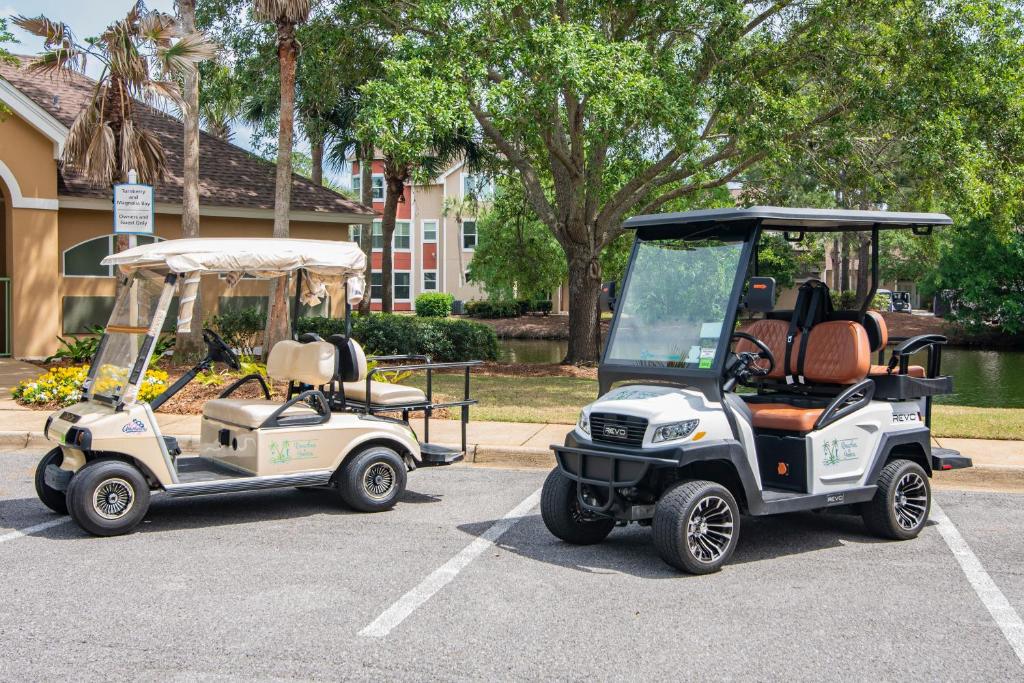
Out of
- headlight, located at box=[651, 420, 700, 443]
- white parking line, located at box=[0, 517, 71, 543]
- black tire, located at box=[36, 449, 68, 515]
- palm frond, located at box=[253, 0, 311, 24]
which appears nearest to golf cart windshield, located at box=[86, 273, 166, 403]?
black tire, located at box=[36, 449, 68, 515]

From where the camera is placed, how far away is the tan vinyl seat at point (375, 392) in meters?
8.45

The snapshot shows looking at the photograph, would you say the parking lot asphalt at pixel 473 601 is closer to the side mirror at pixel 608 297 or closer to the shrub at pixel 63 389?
the side mirror at pixel 608 297

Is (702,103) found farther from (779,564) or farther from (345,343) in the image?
(779,564)

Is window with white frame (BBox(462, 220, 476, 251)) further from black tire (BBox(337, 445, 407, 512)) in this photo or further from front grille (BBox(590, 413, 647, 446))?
front grille (BBox(590, 413, 647, 446))

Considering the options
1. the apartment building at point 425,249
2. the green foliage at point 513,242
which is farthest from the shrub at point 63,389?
the apartment building at point 425,249

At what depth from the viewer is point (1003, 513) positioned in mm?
8414

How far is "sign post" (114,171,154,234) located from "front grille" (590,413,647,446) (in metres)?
7.06

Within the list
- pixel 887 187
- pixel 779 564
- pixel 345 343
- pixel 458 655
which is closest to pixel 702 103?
pixel 887 187

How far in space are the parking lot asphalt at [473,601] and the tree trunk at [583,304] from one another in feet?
43.1

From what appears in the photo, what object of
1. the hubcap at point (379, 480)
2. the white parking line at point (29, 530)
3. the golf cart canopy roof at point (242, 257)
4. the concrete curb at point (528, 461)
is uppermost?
the golf cart canopy roof at point (242, 257)

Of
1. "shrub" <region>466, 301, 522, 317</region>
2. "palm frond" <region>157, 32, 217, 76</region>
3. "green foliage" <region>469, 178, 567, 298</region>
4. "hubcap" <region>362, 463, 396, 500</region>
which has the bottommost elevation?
"hubcap" <region>362, 463, 396, 500</region>

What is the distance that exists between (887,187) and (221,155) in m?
15.1

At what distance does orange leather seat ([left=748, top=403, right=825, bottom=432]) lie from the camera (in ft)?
23.0

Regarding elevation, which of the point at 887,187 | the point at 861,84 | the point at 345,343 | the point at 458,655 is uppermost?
the point at 861,84
